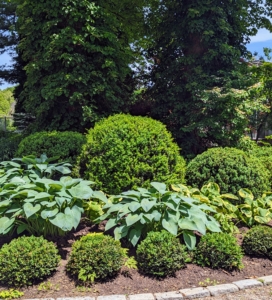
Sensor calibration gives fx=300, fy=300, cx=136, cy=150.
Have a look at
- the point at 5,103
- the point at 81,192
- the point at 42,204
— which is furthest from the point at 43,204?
the point at 5,103

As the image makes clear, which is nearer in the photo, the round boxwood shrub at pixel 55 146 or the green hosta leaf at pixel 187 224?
the green hosta leaf at pixel 187 224

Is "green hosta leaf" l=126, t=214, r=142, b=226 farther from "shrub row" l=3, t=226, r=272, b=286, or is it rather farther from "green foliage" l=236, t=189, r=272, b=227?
"green foliage" l=236, t=189, r=272, b=227

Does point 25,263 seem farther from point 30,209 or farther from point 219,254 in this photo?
point 219,254

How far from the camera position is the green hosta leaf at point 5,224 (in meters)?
2.56

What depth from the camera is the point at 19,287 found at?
2.33m

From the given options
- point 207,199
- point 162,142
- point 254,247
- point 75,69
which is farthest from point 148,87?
point 254,247

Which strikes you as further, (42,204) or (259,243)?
(259,243)

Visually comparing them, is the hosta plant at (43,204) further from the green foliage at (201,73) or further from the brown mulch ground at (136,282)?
the green foliage at (201,73)

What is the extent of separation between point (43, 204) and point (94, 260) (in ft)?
2.18

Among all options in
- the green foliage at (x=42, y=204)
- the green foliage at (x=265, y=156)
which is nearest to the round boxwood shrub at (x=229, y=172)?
the green foliage at (x=265, y=156)

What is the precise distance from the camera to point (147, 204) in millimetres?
2674

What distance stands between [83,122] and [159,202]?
3.36 metres

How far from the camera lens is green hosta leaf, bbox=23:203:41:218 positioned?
2513 millimetres

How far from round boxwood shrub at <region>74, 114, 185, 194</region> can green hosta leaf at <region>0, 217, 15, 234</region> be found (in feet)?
4.02
